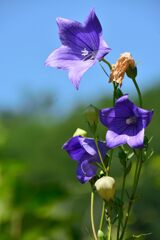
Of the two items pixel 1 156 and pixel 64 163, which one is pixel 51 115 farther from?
pixel 1 156

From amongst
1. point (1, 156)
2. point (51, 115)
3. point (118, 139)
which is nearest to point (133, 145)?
point (118, 139)

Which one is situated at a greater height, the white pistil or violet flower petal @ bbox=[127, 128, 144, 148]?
the white pistil

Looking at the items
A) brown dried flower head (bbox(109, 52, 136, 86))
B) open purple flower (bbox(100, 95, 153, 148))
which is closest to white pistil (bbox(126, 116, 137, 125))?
open purple flower (bbox(100, 95, 153, 148))

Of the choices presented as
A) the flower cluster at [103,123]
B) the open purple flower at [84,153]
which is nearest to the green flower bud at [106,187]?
the flower cluster at [103,123]

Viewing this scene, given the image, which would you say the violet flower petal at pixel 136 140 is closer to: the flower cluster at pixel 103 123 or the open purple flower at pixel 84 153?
the flower cluster at pixel 103 123

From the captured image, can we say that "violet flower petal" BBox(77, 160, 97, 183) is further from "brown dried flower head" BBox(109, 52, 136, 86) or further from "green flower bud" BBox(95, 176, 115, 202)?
"brown dried flower head" BBox(109, 52, 136, 86)

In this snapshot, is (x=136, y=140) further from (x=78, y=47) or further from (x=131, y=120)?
(x=78, y=47)
